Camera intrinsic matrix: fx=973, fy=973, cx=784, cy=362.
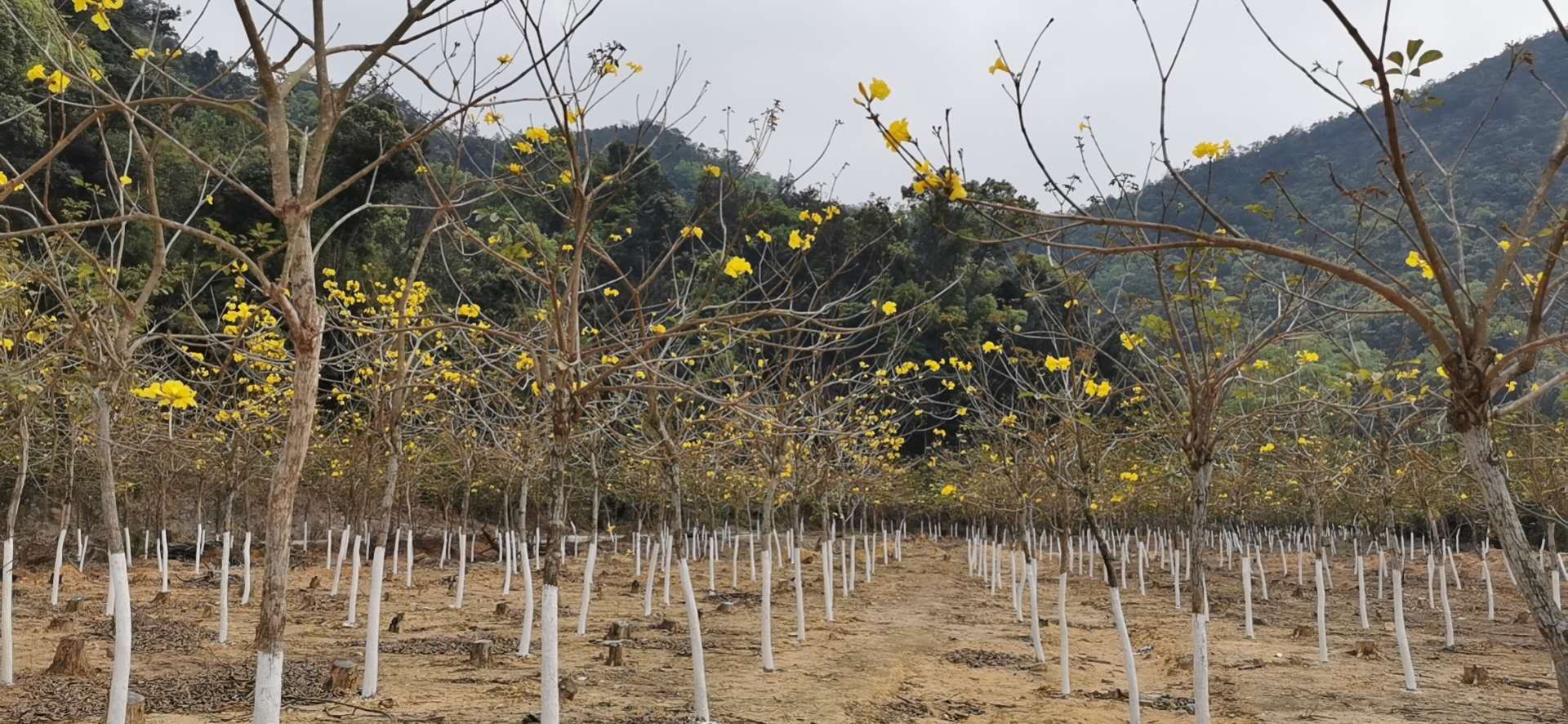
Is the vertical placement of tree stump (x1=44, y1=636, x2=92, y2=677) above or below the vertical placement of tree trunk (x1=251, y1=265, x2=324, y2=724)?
below

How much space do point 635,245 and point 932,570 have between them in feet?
72.9

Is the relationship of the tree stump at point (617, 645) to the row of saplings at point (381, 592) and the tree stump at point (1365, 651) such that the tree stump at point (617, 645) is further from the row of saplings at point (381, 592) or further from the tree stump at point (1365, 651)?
the tree stump at point (1365, 651)

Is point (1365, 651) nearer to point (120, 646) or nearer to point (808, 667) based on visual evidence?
point (808, 667)

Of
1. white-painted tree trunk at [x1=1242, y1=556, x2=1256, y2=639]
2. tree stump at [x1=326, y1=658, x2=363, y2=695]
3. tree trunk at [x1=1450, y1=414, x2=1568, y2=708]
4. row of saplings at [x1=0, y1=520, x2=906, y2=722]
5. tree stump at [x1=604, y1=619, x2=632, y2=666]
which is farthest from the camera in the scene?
white-painted tree trunk at [x1=1242, y1=556, x2=1256, y2=639]

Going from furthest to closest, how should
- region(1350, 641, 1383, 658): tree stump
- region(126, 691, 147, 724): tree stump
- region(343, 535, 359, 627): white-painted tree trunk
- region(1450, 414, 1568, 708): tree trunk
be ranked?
1. region(1350, 641, 1383, 658): tree stump
2. region(343, 535, 359, 627): white-painted tree trunk
3. region(126, 691, 147, 724): tree stump
4. region(1450, 414, 1568, 708): tree trunk

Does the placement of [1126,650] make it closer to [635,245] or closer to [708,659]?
[708,659]

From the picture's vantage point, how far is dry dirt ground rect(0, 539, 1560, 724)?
350 inches

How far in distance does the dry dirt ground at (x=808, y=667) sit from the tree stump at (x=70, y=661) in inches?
6.2

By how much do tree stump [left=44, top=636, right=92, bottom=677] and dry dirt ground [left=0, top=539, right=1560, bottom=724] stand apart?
0.52 feet

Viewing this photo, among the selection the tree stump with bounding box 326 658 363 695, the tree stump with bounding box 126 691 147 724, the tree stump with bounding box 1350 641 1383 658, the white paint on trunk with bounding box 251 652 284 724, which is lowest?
the tree stump with bounding box 1350 641 1383 658

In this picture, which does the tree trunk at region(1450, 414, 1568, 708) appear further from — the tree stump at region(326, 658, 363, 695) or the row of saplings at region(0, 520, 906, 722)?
the tree stump at region(326, 658, 363, 695)

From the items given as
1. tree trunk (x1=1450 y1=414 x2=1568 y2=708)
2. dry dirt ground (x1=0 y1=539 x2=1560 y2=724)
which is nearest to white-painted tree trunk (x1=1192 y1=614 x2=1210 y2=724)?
dry dirt ground (x1=0 y1=539 x2=1560 y2=724)

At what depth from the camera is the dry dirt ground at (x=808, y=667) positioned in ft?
29.1

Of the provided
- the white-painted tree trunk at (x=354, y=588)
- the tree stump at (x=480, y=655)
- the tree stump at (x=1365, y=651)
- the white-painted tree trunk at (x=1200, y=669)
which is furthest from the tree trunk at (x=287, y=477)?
the tree stump at (x=1365, y=651)
